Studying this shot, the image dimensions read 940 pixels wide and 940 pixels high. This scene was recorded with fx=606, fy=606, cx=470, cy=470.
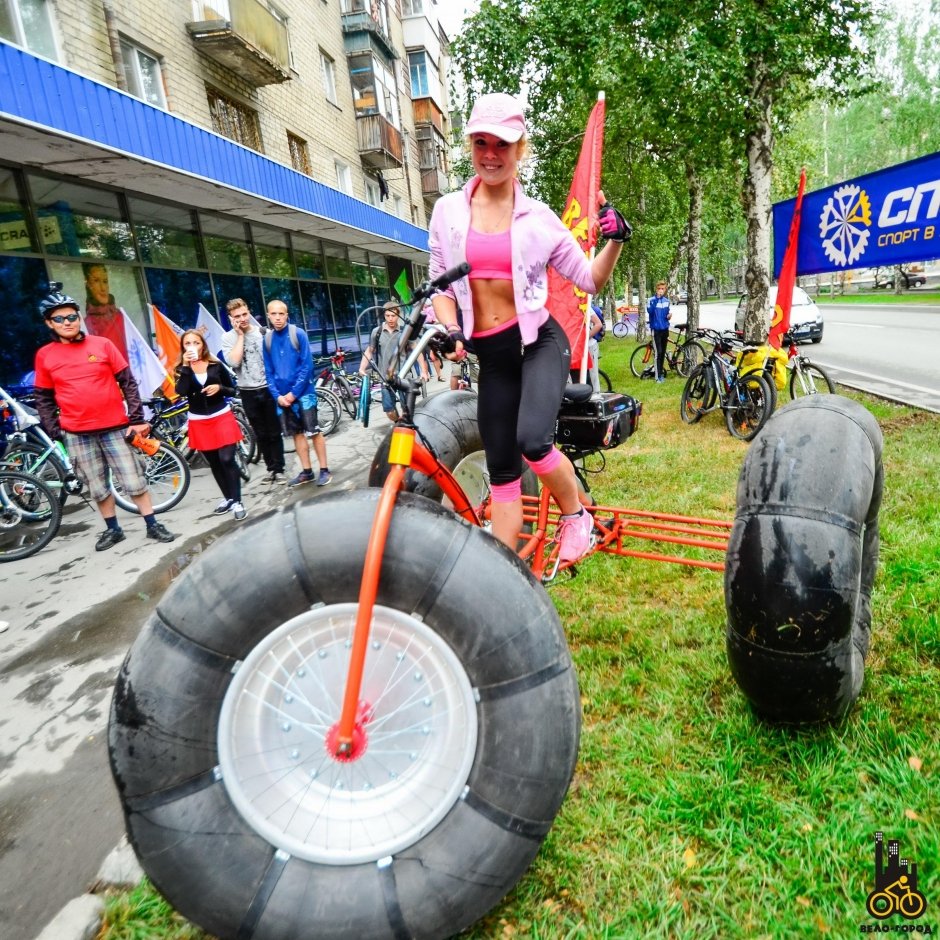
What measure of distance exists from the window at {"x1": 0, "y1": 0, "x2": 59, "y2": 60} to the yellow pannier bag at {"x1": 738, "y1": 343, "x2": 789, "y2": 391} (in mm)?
10807

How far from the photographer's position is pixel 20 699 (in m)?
3.20

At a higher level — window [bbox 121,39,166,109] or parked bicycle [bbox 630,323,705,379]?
window [bbox 121,39,166,109]

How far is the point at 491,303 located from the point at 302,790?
2000 mm

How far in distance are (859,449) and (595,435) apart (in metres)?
1.36

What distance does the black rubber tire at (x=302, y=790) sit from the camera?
1.51 meters

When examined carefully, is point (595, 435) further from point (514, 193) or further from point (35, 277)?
point (35, 277)

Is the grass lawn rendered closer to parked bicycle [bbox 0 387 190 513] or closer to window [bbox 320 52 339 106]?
parked bicycle [bbox 0 387 190 513]

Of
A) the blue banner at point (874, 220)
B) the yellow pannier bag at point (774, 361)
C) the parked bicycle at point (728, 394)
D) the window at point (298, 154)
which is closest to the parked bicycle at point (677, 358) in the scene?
the parked bicycle at point (728, 394)

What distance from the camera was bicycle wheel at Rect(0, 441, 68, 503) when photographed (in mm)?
6414

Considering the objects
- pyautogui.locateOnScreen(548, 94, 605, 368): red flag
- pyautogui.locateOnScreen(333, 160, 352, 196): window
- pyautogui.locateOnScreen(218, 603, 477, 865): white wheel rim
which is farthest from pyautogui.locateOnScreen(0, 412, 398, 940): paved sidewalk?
pyautogui.locateOnScreen(333, 160, 352, 196): window

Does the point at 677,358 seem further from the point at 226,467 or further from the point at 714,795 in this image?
the point at 714,795

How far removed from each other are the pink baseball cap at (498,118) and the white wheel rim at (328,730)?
185 centimetres

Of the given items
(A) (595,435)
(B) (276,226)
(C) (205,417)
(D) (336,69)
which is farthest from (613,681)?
(D) (336,69)
